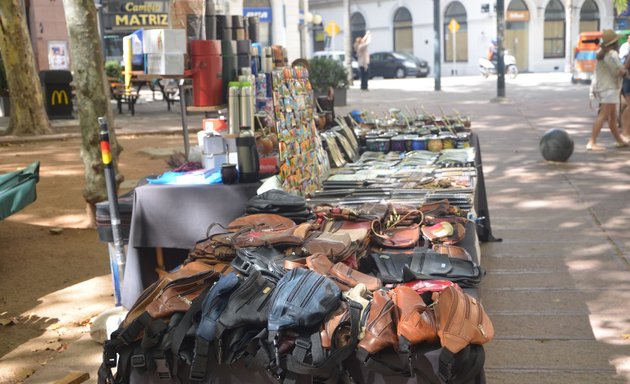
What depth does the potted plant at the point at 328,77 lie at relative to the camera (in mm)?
19703

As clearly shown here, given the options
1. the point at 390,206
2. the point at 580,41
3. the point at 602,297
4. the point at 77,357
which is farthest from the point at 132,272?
the point at 580,41

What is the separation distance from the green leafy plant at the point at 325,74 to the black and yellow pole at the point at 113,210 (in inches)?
571

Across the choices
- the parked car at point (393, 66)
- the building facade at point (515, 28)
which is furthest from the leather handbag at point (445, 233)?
the building facade at point (515, 28)

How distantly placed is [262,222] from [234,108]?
4.22 ft

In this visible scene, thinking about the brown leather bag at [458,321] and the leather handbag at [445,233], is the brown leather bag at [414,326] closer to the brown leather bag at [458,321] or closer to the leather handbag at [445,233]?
the brown leather bag at [458,321]

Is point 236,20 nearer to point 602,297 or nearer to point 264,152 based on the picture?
point 264,152

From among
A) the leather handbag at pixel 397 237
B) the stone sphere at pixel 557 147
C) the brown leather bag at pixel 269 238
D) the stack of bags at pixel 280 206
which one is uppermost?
the stack of bags at pixel 280 206

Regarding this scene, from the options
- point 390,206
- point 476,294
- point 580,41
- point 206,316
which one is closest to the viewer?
point 206,316

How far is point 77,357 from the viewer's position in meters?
4.71

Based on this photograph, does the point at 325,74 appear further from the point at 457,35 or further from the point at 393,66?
the point at 457,35

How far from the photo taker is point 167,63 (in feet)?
17.4

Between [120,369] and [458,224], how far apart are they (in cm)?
198

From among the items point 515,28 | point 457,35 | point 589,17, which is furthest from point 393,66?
point 589,17

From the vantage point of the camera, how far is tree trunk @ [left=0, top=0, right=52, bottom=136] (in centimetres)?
1429
